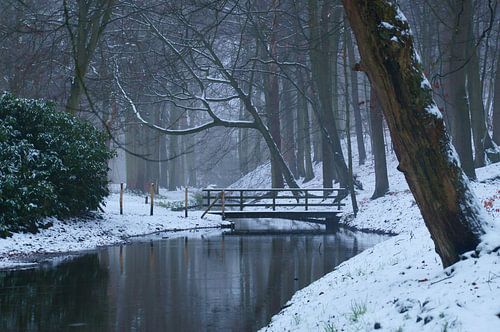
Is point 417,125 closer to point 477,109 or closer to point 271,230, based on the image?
point 477,109

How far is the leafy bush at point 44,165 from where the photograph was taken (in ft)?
56.9

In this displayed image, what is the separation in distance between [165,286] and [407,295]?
6.29m

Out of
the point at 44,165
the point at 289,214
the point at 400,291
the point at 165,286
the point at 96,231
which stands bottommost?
the point at 165,286

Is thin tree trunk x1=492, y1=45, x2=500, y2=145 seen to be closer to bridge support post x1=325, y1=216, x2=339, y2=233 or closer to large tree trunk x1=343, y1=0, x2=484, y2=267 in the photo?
bridge support post x1=325, y1=216, x2=339, y2=233

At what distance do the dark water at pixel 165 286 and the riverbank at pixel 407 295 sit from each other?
1.07 m

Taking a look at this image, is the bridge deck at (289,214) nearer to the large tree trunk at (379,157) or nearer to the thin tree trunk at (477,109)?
the large tree trunk at (379,157)

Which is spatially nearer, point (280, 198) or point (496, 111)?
point (496, 111)

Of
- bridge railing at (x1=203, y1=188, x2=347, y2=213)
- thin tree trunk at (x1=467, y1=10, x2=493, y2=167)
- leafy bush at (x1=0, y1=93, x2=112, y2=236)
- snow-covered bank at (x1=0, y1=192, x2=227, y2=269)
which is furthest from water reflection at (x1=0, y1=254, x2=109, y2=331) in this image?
thin tree trunk at (x1=467, y1=10, x2=493, y2=167)

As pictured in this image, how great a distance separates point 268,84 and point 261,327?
26984 mm

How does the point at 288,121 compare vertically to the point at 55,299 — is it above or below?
above

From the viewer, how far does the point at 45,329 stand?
28.2 ft

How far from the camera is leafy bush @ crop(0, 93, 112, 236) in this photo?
1733 centimetres

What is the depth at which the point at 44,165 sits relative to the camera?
1938cm

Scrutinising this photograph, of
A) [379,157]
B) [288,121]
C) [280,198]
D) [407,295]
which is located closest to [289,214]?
[280,198]
